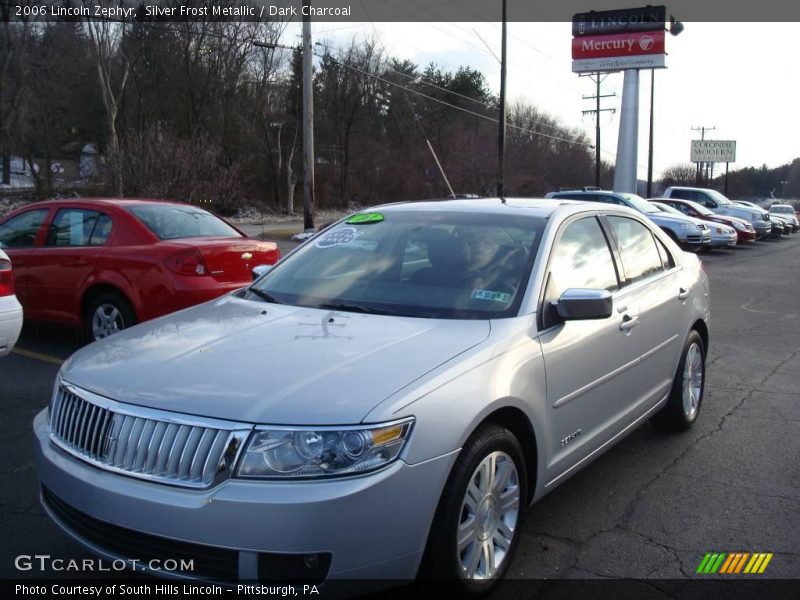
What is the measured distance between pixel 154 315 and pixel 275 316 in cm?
374

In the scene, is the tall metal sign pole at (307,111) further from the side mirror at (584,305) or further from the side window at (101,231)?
the side mirror at (584,305)

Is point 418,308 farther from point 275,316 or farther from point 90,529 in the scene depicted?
point 90,529

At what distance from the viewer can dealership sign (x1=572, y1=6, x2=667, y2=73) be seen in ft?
131

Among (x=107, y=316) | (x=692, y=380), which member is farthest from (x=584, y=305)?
(x=107, y=316)

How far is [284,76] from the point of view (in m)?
50.1

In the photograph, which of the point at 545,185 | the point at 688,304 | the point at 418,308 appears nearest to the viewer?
the point at 418,308

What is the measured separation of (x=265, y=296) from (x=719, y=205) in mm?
29181

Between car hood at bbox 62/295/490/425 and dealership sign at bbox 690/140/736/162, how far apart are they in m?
82.4

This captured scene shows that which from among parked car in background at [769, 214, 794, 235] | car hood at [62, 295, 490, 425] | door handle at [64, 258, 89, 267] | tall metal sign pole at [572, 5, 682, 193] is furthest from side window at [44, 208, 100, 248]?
tall metal sign pole at [572, 5, 682, 193]

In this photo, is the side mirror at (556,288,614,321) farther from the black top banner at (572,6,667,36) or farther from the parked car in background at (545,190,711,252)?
the black top banner at (572,6,667,36)

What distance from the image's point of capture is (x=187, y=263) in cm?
709

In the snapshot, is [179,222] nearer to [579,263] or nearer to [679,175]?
[579,263]

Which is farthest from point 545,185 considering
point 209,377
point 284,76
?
point 209,377

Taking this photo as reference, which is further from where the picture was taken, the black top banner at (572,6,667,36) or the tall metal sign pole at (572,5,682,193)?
the black top banner at (572,6,667,36)
